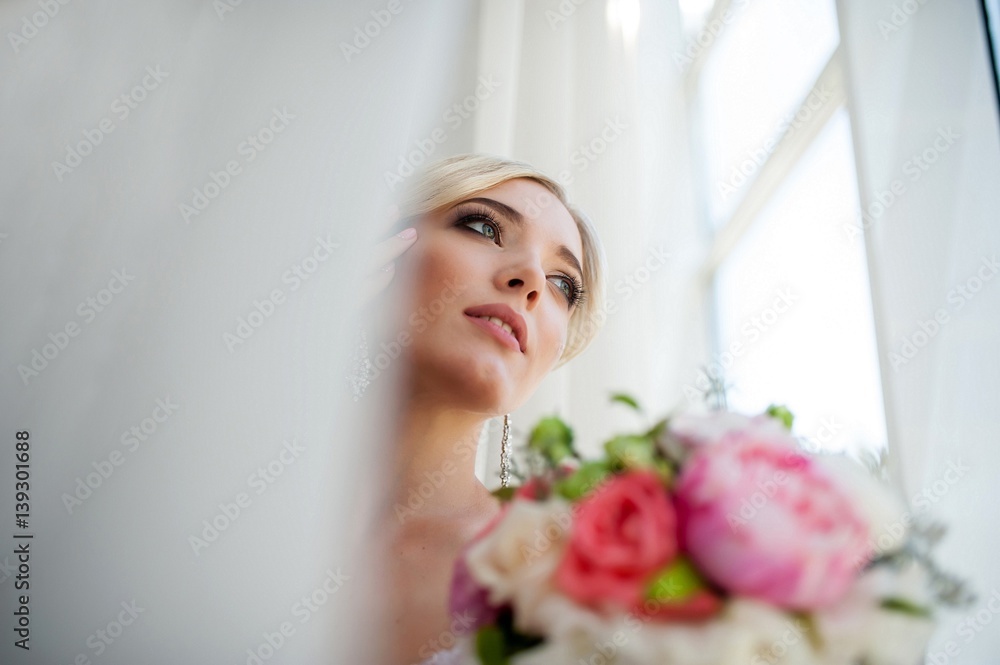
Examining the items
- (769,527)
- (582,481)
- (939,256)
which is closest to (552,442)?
(582,481)

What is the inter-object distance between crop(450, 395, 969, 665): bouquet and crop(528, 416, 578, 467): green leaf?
0.08 ft

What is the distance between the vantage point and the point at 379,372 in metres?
0.66

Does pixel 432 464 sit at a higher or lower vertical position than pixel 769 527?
higher

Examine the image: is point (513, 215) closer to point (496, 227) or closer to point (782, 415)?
point (496, 227)

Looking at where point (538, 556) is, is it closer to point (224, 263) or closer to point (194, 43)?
point (224, 263)

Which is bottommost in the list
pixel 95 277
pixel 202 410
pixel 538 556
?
pixel 538 556

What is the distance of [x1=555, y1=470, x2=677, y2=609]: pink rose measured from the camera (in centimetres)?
41

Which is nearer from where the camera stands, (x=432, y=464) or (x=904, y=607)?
(x=904, y=607)

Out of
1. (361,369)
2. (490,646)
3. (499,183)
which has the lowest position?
(490,646)

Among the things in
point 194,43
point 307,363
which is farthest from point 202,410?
point 194,43

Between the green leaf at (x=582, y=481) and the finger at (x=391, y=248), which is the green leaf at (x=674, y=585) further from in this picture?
the finger at (x=391, y=248)

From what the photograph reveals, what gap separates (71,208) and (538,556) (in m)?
0.59

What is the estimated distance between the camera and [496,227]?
71cm

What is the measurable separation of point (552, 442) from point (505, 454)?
209mm
